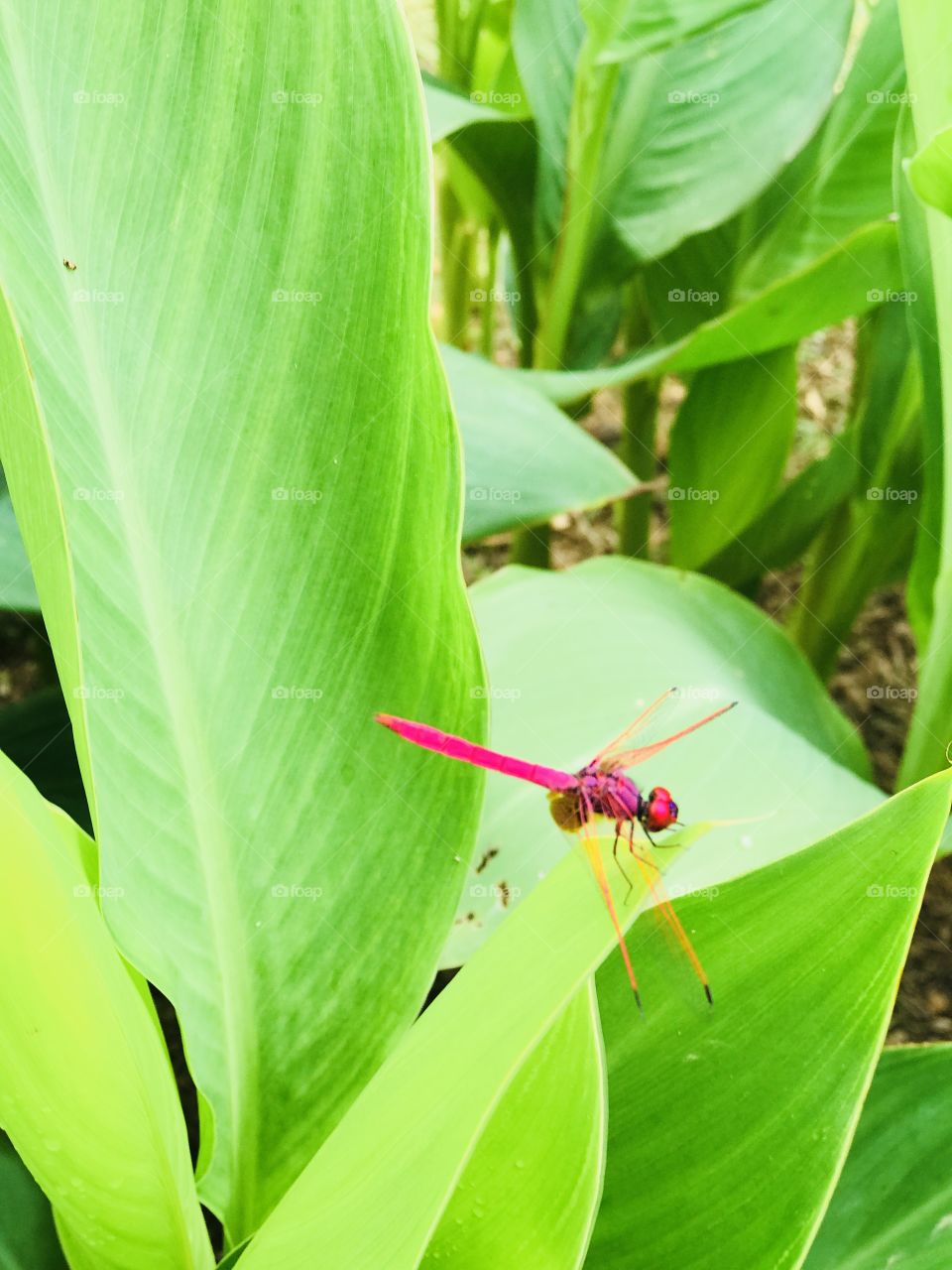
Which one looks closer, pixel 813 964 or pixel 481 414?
pixel 813 964

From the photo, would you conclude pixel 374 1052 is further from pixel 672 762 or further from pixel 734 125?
pixel 734 125

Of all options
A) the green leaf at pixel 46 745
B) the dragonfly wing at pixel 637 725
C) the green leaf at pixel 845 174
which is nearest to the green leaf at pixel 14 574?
the green leaf at pixel 46 745

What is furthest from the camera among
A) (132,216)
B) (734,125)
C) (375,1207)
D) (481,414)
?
(734,125)

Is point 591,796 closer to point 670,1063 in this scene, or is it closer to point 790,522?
point 670,1063

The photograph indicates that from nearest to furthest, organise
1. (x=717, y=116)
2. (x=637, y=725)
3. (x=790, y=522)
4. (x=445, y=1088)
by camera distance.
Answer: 1. (x=445, y=1088)
2. (x=637, y=725)
3. (x=717, y=116)
4. (x=790, y=522)

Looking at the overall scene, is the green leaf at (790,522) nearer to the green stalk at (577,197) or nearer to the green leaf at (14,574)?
the green stalk at (577,197)

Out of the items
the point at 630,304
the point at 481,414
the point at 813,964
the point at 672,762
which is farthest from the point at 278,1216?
the point at 630,304

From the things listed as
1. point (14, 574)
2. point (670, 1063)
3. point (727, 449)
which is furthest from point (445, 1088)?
point (727, 449)
